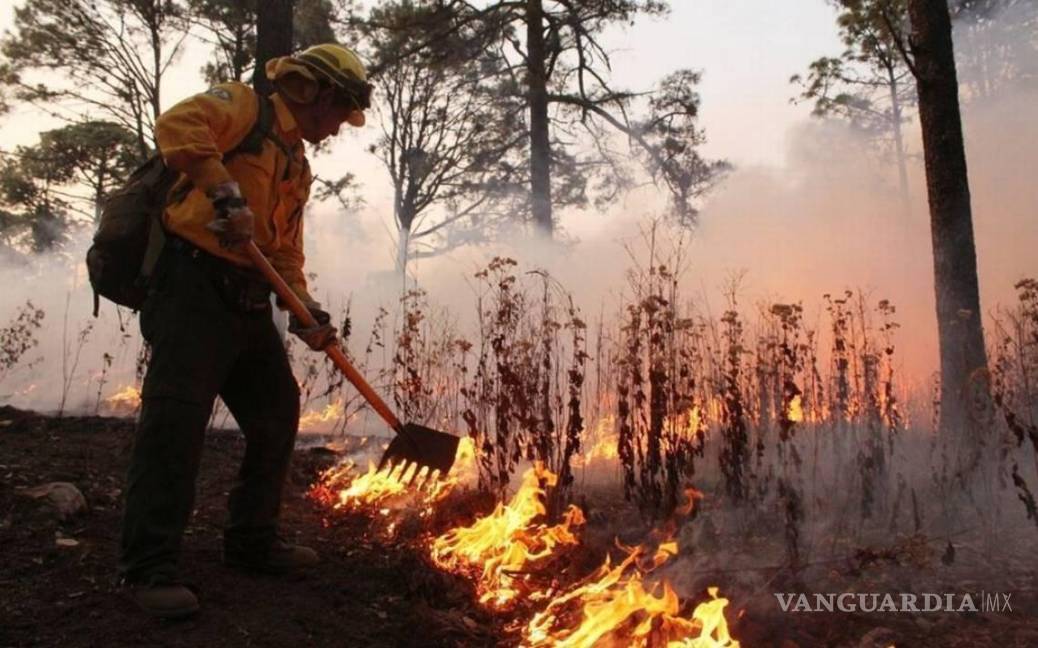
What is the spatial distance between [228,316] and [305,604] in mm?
1135

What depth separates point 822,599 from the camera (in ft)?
8.97

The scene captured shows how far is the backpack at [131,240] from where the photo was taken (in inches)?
94.5

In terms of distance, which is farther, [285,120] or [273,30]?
[273,30]

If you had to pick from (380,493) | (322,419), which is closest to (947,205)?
(380,493)

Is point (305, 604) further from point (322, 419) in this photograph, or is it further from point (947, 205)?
point (322, 419)

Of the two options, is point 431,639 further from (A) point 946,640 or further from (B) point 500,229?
(B) point 500,229

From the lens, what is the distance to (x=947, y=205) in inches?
199

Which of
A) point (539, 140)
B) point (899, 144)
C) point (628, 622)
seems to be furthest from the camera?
point (899, 144)

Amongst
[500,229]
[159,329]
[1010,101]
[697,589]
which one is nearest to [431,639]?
[697,589]

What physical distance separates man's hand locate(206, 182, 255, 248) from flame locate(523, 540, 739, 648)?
1813 mm

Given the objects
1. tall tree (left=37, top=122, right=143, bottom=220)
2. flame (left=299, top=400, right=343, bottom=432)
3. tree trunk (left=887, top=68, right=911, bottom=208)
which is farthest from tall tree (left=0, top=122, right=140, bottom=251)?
tree trunk (left=887, top=68, right=911, bottom=208)

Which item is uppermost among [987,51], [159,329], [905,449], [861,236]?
[987,51]

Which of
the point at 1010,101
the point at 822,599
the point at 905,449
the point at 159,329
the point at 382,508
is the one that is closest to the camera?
the point at 159,329

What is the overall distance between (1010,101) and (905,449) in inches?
500
